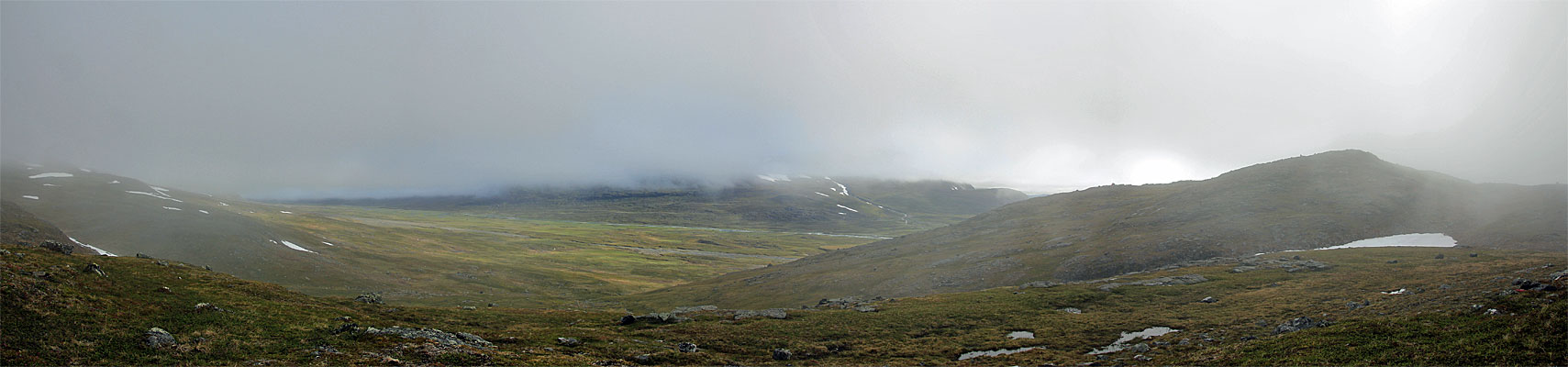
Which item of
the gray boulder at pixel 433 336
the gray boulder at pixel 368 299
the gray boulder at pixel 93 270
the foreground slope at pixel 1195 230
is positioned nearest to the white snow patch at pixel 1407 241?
the foreground slope at pixel 1195 230

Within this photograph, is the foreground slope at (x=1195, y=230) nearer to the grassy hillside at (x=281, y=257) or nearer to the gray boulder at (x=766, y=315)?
the grassy hillside at (x=281, y=257)

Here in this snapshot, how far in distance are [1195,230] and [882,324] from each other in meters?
63.6

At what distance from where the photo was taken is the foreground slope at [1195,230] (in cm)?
7712

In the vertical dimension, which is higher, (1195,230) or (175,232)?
(1195,230)

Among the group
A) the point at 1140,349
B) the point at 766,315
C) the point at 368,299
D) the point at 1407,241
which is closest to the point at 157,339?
the point at 368,299

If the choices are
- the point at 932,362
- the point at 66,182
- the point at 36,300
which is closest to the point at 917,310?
the point at 932,362

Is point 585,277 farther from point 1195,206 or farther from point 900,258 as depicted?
point 1195,206

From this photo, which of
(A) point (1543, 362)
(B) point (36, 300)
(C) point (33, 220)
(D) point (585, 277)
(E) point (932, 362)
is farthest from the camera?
(D) point (585, 277)

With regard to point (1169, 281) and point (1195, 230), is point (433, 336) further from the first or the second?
point (1195, 230)

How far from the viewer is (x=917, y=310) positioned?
174 feet

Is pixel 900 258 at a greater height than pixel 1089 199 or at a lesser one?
lesser

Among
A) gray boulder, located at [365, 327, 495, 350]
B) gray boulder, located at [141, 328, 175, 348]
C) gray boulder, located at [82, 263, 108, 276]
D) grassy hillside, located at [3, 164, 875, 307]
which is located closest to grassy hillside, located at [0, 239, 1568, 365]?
gray boulder, located at [141, 328, 175, 348]

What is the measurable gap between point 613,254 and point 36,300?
17131 cm

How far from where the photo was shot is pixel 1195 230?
83.8 meters
